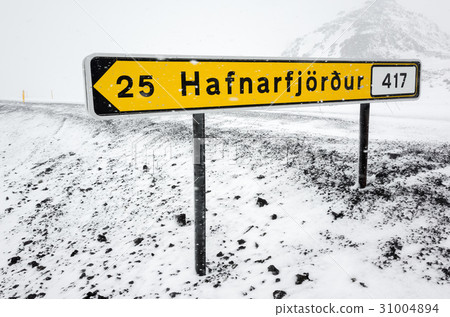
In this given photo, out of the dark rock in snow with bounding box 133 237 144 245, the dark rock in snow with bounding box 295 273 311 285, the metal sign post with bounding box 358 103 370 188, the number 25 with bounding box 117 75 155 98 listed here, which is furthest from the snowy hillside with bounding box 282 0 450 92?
the number 25 with bounding box 117 75 155 98

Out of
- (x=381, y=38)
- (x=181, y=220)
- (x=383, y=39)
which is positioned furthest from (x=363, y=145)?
(x=381, y=38)

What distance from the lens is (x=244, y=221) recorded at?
3.61 meters

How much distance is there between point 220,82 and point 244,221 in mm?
1983

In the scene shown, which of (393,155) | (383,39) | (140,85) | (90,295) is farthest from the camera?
(383,39)

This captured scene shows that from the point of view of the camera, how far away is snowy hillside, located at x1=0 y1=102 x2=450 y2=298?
8.34ft

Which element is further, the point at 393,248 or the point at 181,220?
the point at 181,220

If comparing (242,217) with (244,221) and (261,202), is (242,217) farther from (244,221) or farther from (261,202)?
(261,202)

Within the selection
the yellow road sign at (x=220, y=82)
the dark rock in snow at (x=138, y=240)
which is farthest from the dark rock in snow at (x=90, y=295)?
the yellow road sign at (x=220, y=82)

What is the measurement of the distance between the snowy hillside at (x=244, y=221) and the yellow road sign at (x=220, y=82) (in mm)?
1413

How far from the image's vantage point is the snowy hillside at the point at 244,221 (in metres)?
2.54

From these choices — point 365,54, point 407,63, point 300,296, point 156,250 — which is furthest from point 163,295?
point 365,54

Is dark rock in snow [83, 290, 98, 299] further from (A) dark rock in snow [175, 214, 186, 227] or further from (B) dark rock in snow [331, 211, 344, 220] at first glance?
(B) dark rock in snow [331, 211, 344, 220]

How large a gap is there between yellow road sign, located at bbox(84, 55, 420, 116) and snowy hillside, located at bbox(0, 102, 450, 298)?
1413 mm
